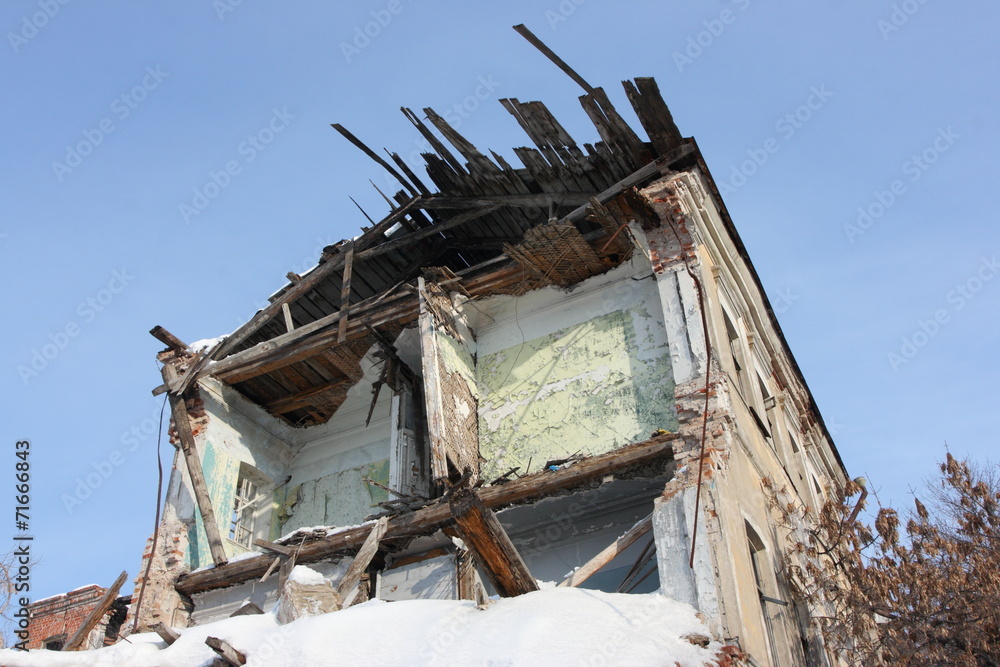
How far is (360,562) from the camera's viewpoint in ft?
31.8

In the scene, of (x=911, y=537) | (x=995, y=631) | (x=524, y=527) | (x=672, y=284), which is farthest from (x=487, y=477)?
(x=995, y=631)

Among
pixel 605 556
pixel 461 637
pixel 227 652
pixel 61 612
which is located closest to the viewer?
pixel 461 637

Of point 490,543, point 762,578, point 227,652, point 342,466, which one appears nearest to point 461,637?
point 490,543

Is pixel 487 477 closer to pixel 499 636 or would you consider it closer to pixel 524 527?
pixel 524 527

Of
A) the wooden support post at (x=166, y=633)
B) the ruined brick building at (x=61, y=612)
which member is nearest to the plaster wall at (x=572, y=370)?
the wooden support post at (x=166, y=633)

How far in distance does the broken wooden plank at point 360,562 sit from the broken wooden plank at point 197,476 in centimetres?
193

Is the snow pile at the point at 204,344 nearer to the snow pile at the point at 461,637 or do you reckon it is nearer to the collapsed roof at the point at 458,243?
the collapsed roof at the point at 458,243

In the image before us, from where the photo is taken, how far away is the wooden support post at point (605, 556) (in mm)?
8250

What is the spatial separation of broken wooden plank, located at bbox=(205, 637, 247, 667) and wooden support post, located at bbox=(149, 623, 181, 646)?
0.80 m

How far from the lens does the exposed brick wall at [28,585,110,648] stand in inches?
632

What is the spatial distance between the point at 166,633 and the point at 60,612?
32.1 feet

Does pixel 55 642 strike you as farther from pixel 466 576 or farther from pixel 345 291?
pixel 345 291

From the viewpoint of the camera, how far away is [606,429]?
10445 mm

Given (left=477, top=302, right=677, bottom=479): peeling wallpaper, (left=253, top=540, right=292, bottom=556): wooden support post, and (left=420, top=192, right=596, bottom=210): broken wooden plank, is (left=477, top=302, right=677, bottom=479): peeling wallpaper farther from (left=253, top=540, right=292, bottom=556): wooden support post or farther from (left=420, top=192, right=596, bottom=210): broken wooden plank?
(left=253, top=540, right=292, bottom=556): wooden support post
